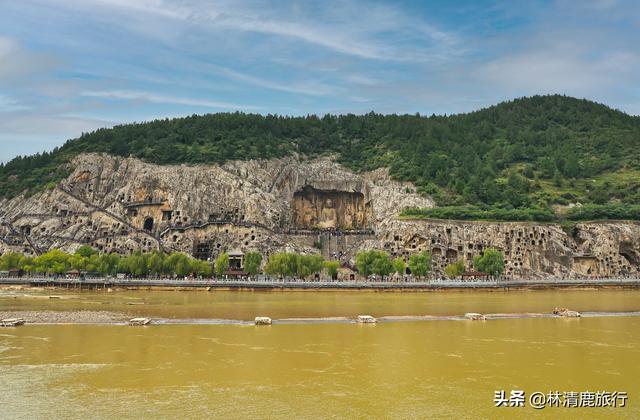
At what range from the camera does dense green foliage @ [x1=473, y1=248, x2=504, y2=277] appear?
90.0 meters

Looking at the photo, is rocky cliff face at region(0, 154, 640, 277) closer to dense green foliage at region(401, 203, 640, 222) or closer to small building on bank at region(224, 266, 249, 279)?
dense green foliage at region(401, 203, 640, 222)

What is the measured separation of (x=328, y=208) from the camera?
128 meters

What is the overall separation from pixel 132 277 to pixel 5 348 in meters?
60.8

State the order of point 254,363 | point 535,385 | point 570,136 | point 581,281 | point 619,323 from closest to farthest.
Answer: point 535,385
point 254,363
point 619,323
point 581,281
point 570,136

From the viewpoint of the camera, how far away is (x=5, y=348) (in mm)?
30219

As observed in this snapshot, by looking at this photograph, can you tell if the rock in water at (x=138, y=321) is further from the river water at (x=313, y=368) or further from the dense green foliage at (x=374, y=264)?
the dense green foliage at (x=374, y=264)

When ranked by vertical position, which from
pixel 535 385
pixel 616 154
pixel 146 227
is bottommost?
pixel 535 385

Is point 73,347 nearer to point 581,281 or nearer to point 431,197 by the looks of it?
point 581,281

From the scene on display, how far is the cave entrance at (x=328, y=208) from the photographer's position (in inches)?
4973

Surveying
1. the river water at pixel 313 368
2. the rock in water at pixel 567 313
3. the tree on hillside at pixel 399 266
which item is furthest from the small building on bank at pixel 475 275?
the river water at pixel 313 368

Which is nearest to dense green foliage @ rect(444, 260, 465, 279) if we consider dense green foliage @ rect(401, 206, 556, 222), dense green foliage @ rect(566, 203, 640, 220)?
dense green foliage @ rect(401, 206, 556, 222)

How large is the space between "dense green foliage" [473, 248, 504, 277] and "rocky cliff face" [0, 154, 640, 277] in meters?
6.85

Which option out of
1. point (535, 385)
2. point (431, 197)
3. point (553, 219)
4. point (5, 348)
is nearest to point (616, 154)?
point (553, 219)

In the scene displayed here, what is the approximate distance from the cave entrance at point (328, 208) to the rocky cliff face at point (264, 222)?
0.22 meters
